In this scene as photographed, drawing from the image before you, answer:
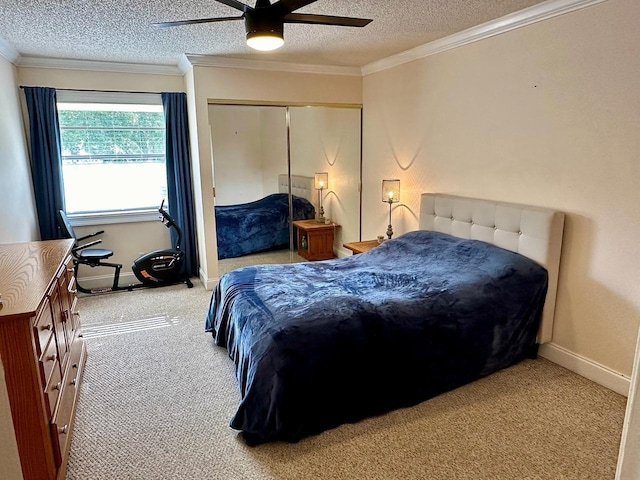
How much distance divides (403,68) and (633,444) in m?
4.12

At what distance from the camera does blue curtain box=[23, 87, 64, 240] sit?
435 cm

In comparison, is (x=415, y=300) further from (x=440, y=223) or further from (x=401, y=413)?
(x=440, y=223)

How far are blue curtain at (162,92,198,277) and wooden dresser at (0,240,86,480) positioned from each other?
8.61ft

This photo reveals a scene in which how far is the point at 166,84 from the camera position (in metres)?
4.91

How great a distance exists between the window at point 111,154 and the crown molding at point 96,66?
0.28 m

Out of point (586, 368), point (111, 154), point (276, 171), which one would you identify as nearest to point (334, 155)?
point (276, 171)

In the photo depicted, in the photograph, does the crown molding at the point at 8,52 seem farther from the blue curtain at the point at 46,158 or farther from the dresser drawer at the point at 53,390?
the dresser drawer at the point at 53,390

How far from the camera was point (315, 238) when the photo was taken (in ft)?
17.9

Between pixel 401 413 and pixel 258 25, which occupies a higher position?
pixel 258 25

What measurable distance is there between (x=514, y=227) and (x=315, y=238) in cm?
274

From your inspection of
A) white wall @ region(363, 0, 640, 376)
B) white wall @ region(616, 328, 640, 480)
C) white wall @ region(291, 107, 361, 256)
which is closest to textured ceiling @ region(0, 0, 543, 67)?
white wall @ region(363, 0, 640, 376)

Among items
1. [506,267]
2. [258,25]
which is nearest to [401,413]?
[506,267]

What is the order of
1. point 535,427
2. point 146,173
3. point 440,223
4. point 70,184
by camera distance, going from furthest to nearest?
1. point 146,173
2. point 70,184
3. point 440,223
4. point 535,427

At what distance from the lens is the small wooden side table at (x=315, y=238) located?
539 cm
